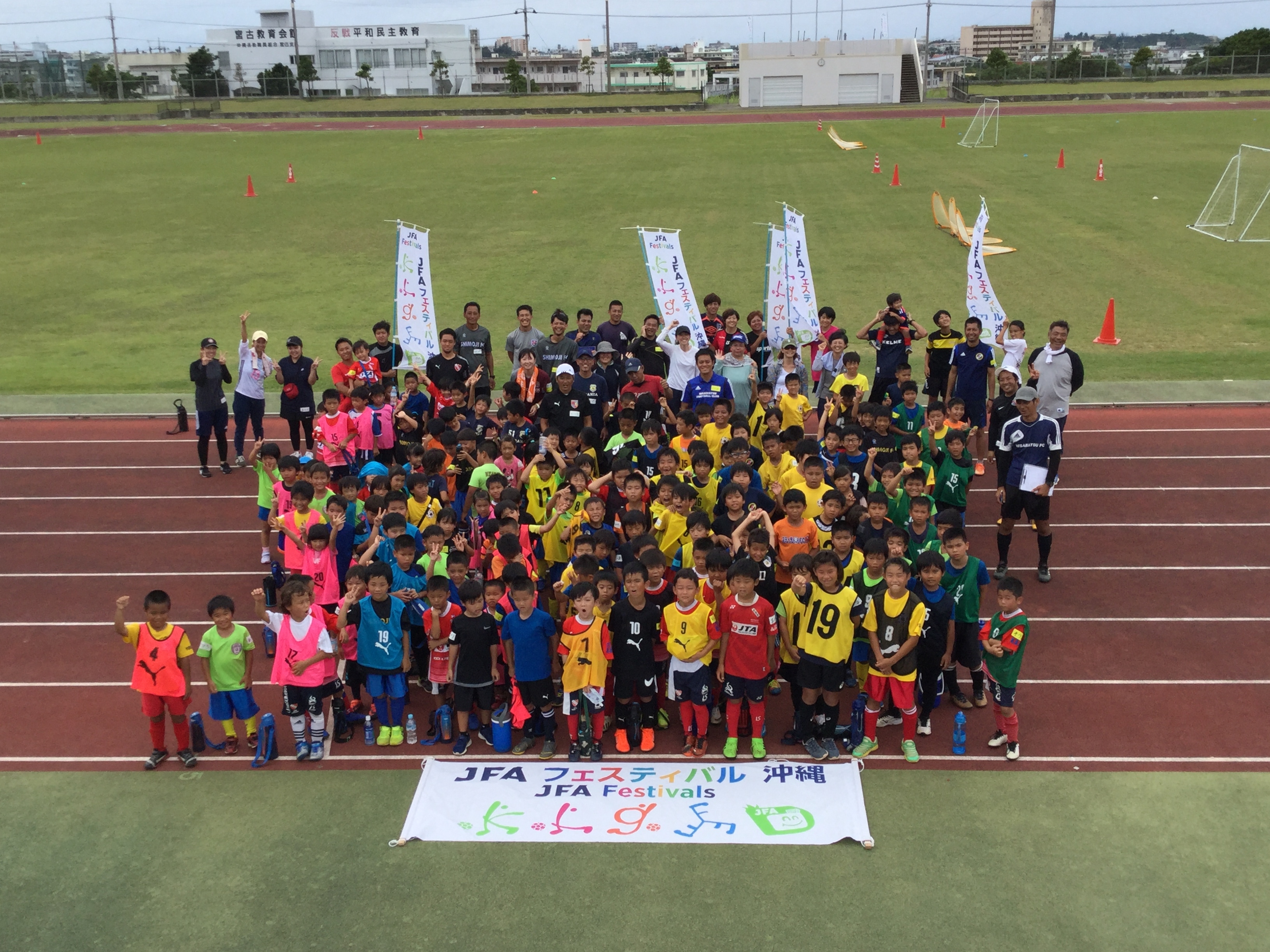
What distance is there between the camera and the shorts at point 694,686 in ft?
24.4

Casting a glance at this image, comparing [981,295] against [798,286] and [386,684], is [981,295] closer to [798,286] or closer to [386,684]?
[798,286]

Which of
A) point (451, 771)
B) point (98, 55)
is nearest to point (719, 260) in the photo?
point (451, 771)

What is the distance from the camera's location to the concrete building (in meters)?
60.7

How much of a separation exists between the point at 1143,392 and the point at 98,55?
436 ft

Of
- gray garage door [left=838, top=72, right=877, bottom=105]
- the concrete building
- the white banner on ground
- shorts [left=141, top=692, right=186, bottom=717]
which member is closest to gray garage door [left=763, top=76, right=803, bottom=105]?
the concrete building

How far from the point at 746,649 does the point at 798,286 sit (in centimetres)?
608

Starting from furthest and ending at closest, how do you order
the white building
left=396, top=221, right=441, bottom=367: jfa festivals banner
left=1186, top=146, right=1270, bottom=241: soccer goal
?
the white building < left=1186, top=146, right=1270, bottom=241: soccer goal < left=396, top=221, right=441, bottom=367: jfa festivals banner

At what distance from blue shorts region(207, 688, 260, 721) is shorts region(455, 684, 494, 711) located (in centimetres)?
148

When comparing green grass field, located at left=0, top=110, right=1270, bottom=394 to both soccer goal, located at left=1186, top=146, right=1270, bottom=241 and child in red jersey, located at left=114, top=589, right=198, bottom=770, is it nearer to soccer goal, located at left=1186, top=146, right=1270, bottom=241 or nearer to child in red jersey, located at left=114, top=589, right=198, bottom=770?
soccer goal, located at left=1186, top=146, right=1270, bottom=241

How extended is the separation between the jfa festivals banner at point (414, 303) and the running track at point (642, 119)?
1455 inches

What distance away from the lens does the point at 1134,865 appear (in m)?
6.27

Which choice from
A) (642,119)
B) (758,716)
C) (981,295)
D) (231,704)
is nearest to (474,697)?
(231,704)

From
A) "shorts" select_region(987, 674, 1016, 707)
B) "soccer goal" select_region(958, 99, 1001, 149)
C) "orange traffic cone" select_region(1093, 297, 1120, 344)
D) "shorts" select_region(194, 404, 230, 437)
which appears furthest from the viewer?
"soccer goal" select_region(958, 99, 1001, 149)

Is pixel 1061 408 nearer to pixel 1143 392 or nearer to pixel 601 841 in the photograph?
pixel 1143 392
